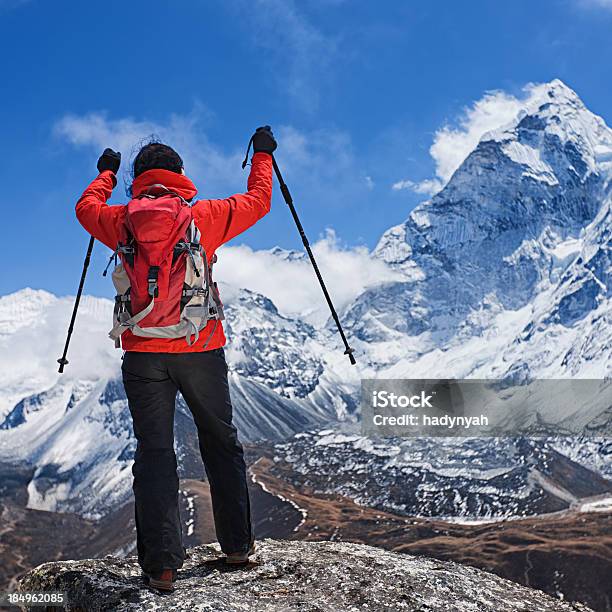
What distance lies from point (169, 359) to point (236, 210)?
1500mm

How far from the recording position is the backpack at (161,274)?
5531 millimetres

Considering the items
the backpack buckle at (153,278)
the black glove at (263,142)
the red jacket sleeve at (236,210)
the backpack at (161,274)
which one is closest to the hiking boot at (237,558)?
the backpack at (161,274)

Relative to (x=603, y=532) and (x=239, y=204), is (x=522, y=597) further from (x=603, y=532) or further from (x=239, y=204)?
(x=603, y=532)

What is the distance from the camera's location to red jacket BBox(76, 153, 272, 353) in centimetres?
583

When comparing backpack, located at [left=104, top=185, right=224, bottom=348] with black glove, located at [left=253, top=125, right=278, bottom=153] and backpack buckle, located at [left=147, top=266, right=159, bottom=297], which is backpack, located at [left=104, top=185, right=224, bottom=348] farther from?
black glove, located at [left=253, top=125, right=278, bottom=153]

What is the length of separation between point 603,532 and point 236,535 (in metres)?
209

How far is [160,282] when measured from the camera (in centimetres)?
556

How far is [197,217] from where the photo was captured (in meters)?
5.87

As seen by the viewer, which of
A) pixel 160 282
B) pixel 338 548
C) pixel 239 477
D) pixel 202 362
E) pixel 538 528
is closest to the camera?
pixel 160 282

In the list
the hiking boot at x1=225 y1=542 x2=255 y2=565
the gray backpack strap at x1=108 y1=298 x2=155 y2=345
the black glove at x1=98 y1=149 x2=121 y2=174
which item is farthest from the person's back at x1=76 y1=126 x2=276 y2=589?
the black glove at x1=98 y1=149 x2=121 y2=174

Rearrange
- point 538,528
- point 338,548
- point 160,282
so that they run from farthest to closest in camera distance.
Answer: point 538,528, point 338,548, point 160,282

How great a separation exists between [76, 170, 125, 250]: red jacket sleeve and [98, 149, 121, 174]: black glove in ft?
1.52

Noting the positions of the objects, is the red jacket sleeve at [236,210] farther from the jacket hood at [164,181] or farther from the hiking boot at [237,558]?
the hiking boot at [237,558]

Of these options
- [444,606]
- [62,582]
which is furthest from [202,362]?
[444,606]
